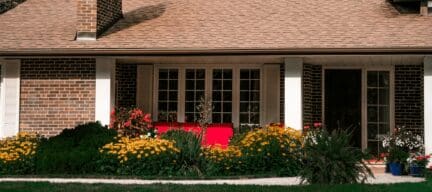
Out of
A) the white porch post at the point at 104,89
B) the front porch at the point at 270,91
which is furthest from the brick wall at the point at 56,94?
the front porch at the point at 270,91

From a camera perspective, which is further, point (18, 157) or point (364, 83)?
point (364, 83)

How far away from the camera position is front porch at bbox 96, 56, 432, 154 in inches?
610

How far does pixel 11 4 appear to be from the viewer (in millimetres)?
22984

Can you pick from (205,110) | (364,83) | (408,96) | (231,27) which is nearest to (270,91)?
(205,110)

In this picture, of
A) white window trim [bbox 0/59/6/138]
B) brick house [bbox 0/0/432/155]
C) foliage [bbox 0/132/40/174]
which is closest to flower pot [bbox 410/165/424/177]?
brick house [bbox 0/0/432/155]

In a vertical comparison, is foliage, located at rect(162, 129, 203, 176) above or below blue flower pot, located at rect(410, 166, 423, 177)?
above

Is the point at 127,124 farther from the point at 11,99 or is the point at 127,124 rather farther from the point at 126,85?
the point at 11,99

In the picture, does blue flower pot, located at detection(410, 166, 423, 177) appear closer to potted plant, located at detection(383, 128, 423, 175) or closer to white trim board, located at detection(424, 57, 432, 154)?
potted plant, located at detection(383, 128, 423, 175)

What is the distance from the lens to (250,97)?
16.0m

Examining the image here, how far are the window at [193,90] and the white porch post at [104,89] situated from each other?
219 cm

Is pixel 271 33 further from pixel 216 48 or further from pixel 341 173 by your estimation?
pixel 341 173

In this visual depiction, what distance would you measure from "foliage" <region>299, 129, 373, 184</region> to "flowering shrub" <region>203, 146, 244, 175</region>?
7.16ft

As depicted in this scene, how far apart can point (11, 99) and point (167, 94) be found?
381 centimetres

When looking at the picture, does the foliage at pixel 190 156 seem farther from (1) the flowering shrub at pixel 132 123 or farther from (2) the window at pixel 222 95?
(2) the window at pixel 222 95
